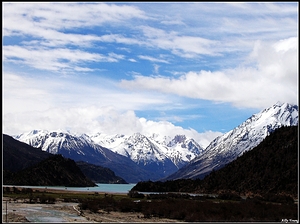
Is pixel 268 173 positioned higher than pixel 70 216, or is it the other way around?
pixel 268 173

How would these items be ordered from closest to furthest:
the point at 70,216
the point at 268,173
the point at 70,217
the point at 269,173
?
the point at 70,217 → the point at 70,216 → the point at 269,173 → the point at 268,173

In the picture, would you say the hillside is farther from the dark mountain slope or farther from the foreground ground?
the foreground ground

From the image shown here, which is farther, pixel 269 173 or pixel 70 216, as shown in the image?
pixel 269 173

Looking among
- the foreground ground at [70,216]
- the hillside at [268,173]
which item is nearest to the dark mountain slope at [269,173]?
the hillside at [268,173]

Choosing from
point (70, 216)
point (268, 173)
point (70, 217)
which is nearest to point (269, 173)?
point (268, 173)

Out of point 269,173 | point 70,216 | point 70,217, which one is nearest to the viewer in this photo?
point 70,217

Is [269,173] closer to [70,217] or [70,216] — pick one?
[70,216]

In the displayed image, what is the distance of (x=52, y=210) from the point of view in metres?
102

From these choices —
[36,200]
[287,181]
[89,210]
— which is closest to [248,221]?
[89,210]

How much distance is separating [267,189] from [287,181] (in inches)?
314

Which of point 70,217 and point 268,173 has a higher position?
point 268,173

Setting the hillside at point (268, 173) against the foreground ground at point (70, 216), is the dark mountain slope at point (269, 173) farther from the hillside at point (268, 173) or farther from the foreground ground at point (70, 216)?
the foreground ground at point (70, 216)

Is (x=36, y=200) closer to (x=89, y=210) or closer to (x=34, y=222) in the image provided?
(x=89, y=210)

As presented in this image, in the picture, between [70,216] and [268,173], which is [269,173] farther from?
[70,216]
